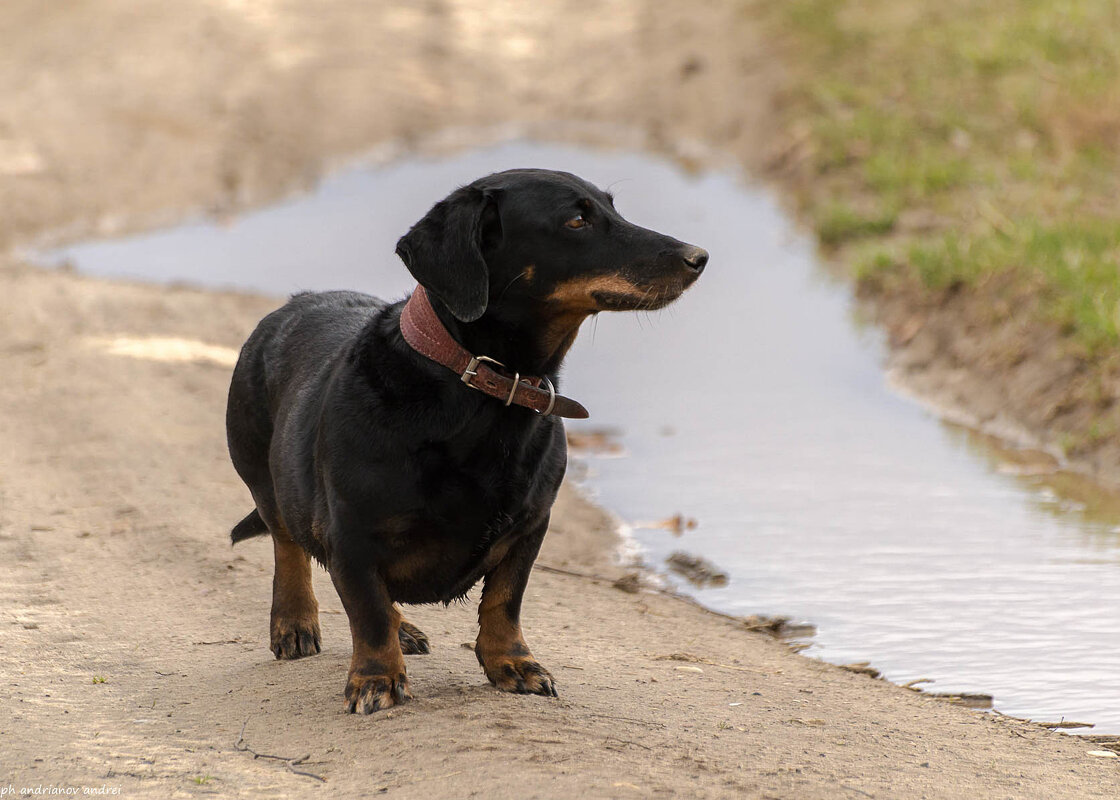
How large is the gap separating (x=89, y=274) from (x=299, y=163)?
4.20 m

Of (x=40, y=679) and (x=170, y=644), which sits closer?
(x=40, y=679)

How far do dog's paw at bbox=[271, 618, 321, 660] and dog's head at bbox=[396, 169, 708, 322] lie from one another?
139 cm

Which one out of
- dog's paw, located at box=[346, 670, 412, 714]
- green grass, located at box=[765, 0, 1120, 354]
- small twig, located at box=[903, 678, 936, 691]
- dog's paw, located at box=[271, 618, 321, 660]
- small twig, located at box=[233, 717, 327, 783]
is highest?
green grass, located at box=[765, 0, 1120, 354]

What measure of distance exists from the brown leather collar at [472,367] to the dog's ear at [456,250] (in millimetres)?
102

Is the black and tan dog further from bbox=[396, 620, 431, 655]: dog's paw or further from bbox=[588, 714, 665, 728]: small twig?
bbox=[396, 620, 431, 655]: dog's paw

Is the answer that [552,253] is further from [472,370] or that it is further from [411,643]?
[411,643]

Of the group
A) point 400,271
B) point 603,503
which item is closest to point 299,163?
point 400,271

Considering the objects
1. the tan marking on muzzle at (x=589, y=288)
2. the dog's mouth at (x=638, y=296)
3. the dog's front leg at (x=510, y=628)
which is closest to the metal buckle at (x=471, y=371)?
the tan marking on muzzle at (x=589, y=288)

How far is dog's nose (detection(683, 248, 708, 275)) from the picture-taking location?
13.9ft

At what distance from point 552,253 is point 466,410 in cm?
53

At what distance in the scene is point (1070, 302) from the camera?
8664 millimetres

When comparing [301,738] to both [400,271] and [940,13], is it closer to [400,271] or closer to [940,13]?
[400,271]

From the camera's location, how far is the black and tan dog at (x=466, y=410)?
13.5ft

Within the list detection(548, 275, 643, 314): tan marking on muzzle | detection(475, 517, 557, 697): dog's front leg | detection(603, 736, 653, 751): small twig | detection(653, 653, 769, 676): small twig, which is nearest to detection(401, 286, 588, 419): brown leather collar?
detection(548, 275, 643, 314): tan marking on muzzle
